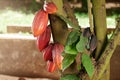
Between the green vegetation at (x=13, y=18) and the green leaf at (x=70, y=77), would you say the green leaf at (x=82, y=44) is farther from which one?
the green vegetation at (x=13, y=18)

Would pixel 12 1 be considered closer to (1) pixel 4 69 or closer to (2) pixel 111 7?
(2) pixel 111 7

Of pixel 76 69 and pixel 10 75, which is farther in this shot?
pixel 10 75

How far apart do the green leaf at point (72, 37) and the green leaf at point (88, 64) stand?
0.21 feet

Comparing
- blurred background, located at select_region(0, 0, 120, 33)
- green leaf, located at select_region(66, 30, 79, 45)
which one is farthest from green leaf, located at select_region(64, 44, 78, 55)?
blurred background, located at select_region(0, 0, 120, 33)

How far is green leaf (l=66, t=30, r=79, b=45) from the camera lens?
3.47 ft

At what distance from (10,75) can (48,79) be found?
1.75 ft

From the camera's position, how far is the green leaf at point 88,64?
3.48ft

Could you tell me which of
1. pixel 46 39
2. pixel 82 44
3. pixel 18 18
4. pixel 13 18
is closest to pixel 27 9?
pixel 13 18

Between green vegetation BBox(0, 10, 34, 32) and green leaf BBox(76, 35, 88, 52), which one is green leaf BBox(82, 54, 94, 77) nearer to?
green leaf BBox(76, 35, 88, 52)

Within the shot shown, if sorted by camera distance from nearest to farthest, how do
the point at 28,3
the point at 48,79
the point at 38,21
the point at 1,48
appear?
the point at 38,21 < the point at 48,79 < the point at 1,48 < the point at 28,3

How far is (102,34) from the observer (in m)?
1.15

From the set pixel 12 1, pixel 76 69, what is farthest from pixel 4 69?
pixel 12 1

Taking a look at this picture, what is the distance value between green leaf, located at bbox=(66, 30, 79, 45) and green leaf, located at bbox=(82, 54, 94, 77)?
0.21ft

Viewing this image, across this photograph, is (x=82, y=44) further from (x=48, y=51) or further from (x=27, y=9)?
(x=27, y=9)
